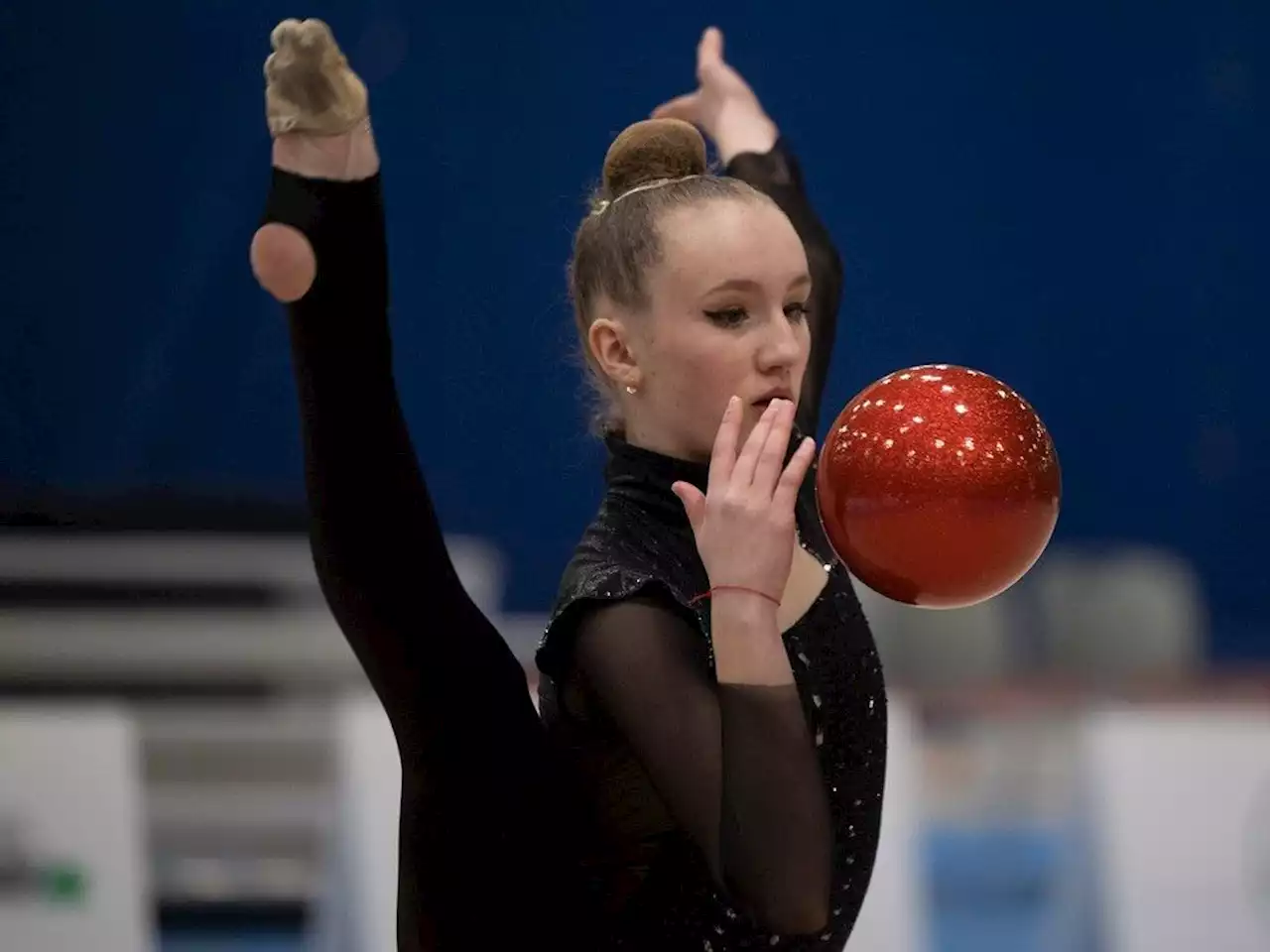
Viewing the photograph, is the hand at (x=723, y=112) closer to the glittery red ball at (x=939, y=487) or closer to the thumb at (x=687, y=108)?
the thumb at (x=687, y=108)

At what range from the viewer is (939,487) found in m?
0.98

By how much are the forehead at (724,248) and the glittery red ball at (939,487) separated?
0.34ft

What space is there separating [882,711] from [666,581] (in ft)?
0.65

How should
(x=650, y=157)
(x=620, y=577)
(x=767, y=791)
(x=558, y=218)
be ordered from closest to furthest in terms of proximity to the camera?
(x=767, y=791) < (x=620, y=577) < (x=650, y=157) < (x=558, y=218)

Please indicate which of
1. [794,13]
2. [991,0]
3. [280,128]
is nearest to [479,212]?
[794,13]

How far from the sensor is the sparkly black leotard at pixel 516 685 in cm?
104

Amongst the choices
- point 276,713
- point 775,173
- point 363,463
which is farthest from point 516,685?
point 276,713

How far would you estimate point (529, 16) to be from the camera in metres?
2.34

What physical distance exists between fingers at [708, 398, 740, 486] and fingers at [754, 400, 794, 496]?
0.02 m

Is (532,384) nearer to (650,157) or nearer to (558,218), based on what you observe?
(558,218)

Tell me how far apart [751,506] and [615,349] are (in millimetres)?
197

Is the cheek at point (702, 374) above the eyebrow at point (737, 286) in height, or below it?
below

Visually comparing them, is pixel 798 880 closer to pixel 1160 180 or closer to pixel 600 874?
pixel 600 874

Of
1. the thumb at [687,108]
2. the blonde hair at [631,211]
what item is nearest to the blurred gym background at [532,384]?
the thumb at [687,108]
